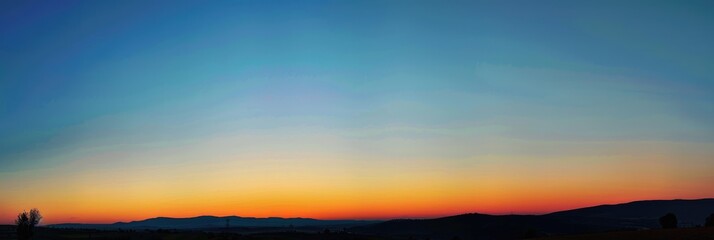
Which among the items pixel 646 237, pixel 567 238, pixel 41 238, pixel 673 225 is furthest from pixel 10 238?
pixel 673 225

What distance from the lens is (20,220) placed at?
124562 millimetres

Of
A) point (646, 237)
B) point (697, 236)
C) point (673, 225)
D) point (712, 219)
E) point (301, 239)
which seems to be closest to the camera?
point (697, 236)

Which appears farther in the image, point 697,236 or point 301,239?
point 301,239

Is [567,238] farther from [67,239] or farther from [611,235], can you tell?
[67,239]

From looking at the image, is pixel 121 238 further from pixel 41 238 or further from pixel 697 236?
pixel 697 236

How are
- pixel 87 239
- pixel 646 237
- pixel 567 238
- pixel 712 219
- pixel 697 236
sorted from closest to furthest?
pixel 697 236, pixel 646 237, pixel 567 238, pixel 712 219, pixel 87 239

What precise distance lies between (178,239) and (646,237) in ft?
338

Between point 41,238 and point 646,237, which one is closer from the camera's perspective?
point 646,237

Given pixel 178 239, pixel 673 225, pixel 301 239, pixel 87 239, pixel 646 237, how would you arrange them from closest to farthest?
pixel 646 237, pixel 673 225, pixel 178 239, pixel 87 239, pixel 301 239

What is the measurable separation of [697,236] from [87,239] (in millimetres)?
135807

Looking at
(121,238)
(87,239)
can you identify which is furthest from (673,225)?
Result: (87,239)

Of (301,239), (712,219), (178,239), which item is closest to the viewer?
(712,219)

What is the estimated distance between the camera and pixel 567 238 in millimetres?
79688

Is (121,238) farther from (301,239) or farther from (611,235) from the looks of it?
(611,235)
